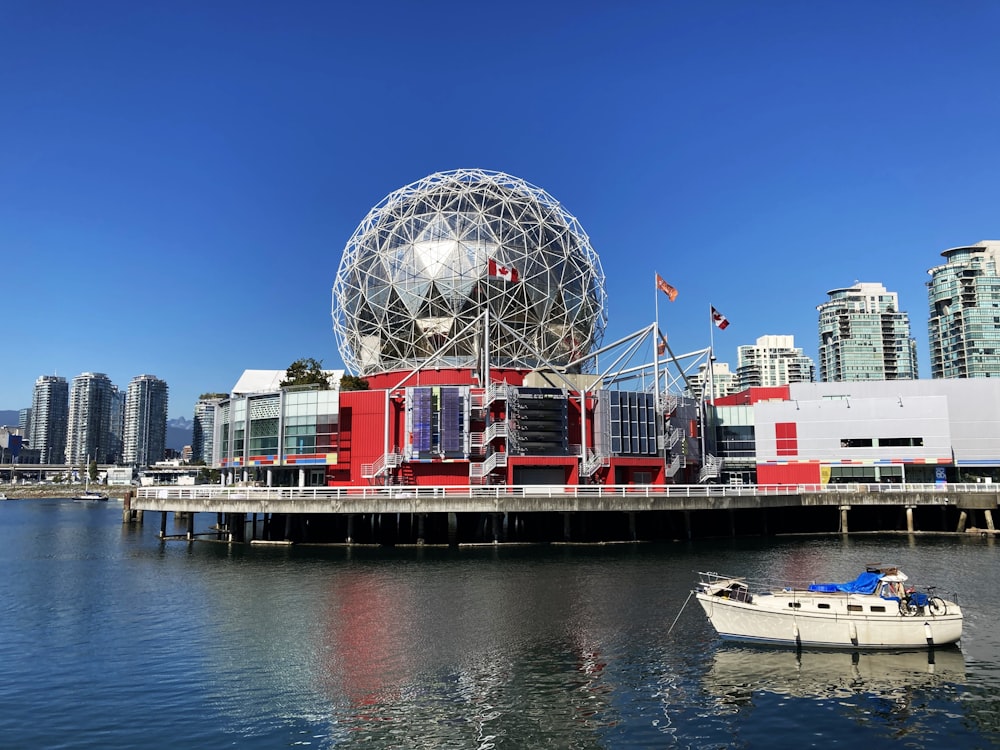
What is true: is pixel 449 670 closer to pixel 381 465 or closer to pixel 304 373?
pixel 381 465

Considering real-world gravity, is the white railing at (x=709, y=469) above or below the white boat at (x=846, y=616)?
above

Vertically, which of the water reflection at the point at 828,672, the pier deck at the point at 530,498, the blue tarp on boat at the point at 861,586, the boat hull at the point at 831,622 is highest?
the pier deck at the point at 530,498

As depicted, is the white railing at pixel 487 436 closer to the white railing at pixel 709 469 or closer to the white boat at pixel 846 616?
the white railing at pixel 709 469

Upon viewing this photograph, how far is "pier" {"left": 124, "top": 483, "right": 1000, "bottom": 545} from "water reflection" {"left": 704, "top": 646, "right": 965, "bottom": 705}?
94.9 feet

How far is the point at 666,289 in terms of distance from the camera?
68.6m

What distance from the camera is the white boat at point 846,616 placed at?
84.3 ft

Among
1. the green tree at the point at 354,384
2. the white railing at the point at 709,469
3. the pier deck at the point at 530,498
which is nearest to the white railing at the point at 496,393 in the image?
the pier deck at the point at 530,498

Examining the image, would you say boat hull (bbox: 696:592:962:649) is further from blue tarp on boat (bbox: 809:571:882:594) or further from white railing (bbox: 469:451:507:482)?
white railing (bbox: 469:451:507:482)

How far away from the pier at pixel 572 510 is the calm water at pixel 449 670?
37.6ft

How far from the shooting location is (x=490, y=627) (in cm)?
2934

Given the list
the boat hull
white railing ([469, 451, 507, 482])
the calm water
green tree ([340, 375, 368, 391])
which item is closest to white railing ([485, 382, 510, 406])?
white railing ([469, 451, 507, 482])

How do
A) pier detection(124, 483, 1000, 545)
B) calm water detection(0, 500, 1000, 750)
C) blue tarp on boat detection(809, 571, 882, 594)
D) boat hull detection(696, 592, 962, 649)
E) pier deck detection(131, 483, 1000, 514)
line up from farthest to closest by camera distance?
pier detection(124, 483, 1000, 545) < pier deck detection(131, 483, 1000, 514) < blue tarp on boat detection(809, 571, 882, 594) < boat hull detection(696, 592, 962, 649) < calm water detection(0, 500, 1000, 750)

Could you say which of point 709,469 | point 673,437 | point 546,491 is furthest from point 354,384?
point 709,469

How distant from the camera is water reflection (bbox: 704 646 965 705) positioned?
22.2m
